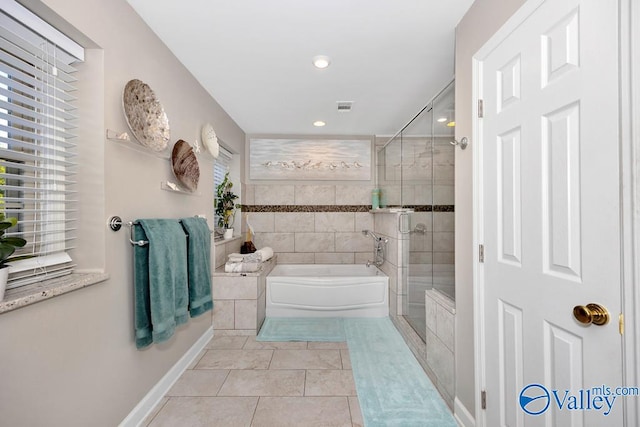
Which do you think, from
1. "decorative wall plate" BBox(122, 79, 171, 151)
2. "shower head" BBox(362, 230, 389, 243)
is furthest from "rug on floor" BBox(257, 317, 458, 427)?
"decorative wall plate" BBox(122, 79, 171, 151)

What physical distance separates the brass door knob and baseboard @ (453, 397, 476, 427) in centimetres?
102

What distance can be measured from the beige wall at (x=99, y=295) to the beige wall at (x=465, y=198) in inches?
73.9

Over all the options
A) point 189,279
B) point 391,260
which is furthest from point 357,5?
point 391,260

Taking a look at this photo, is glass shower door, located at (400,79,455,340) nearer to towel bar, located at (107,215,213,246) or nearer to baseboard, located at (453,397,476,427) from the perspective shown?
baseboard, located at (453,397,476,427)

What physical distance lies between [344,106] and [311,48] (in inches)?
45.9

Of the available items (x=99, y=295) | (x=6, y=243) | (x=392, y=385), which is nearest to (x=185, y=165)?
(x=99, y=295)

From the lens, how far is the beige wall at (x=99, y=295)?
45.5 inches

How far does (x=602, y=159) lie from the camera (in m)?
0.92

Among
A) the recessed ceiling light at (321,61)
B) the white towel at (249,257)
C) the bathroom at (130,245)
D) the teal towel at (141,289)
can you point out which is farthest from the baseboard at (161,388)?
the recessed ceiling light at (321,61)

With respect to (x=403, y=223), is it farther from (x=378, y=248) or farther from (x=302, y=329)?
(x=302, y=329)

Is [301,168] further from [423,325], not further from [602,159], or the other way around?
[602,159]

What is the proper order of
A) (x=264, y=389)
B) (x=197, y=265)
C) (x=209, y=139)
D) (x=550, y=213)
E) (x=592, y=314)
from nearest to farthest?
(x=592, y=314) < (x=550, y=213) < (x=264, y=389) < (x=197, y=265) < (x=209, y=139)

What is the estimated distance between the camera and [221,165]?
155 inches

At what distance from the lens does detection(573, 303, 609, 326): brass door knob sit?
907mm
